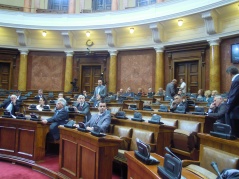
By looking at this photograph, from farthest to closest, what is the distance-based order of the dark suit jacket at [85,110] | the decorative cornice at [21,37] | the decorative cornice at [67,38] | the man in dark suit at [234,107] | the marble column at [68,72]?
1. the marble column at [68,72]
2. the decorative cornice at [67,38]
3. the decorative cornice at [21,37]
4. the dark suit jacket at [85,110]
5. the man in dark suit at [234,107]

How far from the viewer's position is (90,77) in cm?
1182

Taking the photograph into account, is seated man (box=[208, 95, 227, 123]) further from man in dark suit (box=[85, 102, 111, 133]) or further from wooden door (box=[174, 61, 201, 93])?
wooden door (box=[174, 61, 201, 93])

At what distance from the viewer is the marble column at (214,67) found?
821cm

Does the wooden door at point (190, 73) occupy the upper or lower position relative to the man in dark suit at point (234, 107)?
upper

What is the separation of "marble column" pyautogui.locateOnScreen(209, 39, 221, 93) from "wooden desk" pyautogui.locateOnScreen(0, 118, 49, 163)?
6198mm

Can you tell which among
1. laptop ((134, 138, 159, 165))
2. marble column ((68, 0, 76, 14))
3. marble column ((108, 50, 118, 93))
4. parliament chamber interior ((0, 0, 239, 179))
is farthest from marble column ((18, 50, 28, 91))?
laptop ((134, 138, 159, 165))

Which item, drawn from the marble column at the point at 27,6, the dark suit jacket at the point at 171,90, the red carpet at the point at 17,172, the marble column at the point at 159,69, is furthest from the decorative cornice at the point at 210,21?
the marble column at the point at 27,6

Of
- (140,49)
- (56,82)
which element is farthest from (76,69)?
(140,49)

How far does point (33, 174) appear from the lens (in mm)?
3490

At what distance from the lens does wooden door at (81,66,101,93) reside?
1173cm

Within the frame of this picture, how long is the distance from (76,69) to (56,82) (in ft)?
3.85

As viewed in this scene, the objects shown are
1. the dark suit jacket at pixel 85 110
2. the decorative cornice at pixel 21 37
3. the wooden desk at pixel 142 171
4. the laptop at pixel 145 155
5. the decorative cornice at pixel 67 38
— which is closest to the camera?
the wooden desk at pixel 142 171

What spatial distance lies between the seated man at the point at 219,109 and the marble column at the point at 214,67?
445cm

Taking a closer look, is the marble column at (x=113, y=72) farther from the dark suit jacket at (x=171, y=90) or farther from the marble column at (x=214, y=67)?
the marble column at (x=214, y=67)
